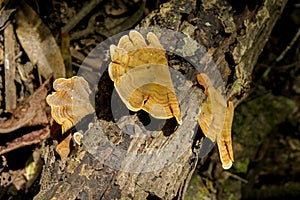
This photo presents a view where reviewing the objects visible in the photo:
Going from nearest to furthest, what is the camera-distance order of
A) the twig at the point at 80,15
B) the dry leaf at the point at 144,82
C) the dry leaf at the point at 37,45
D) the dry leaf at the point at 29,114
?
the dry leaf at the point at 144,82 → the dry leaf at the point at 29,114 → the dry leaf at the point at 37,45 → the twig at the point at 80,15

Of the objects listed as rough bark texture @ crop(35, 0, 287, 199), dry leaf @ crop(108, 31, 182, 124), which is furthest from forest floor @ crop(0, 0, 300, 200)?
dry leaf @ crop(108, 31, 182, 124)

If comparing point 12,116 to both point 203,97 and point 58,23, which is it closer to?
point 58,23

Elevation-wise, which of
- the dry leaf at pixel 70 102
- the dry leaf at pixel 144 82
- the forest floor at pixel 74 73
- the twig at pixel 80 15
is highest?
the dry leaf at pixel 144 82

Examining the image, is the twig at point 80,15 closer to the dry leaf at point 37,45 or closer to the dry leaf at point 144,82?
the dry leaf at point 37,45

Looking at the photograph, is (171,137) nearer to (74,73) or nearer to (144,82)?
(144,82)

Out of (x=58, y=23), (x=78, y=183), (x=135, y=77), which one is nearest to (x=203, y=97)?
(x=135, y=77)

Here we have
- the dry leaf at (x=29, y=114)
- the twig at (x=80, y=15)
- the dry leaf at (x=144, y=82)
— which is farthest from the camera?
the twig at (x=80, y=15)

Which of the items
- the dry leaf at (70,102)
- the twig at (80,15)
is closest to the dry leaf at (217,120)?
the dry leaf at (70,102)

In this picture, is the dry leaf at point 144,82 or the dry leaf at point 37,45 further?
the dry leaf at point 37,45

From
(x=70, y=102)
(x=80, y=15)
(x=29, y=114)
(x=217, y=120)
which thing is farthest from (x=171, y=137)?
(x=80, y=15)
